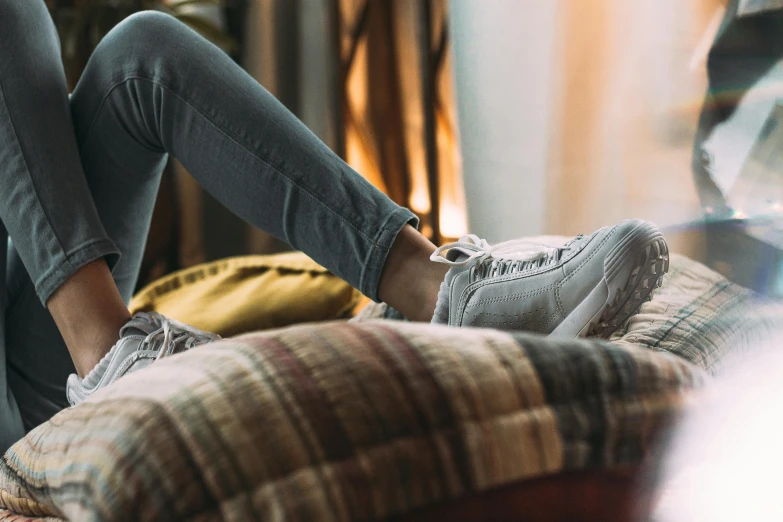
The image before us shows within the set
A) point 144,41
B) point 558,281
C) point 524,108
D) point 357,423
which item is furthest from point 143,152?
point 524,108

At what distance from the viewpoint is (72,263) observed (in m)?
0.69

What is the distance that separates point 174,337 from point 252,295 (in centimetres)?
52

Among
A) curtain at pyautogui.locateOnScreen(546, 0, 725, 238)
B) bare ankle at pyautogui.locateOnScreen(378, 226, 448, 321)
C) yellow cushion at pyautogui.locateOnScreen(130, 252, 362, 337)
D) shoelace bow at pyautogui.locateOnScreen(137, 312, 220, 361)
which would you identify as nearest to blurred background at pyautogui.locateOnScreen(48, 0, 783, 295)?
curtain at pyautogui.locateOnScreen(546, 0, 725, 238)

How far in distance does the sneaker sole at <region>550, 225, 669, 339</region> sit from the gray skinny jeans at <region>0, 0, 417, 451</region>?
0.19 m

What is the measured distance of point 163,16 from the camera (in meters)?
0.75

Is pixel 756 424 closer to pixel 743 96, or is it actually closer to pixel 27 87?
pixel 27 87

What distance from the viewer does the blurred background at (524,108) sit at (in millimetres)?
1475

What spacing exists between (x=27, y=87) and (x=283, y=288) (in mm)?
522

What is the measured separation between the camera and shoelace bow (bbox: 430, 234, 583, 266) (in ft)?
2.07

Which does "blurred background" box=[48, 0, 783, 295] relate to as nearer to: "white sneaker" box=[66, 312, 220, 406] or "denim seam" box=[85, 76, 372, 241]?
"denim seam" box=[85, 76, 372, 241]

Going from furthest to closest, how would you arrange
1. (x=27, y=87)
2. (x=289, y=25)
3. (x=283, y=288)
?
1. (x=289, y=25)
2. (x=283, y=288)
3. (x=27, y=87)

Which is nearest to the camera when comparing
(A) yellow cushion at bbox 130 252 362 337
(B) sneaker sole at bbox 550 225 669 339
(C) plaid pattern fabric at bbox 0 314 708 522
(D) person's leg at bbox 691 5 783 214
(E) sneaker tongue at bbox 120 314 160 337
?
(C) plaid pattern fabric at bbox 0 314 708 522

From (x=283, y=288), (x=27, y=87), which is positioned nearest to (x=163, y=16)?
(x=27, y=87)

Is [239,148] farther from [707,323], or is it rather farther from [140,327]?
[707,323]
